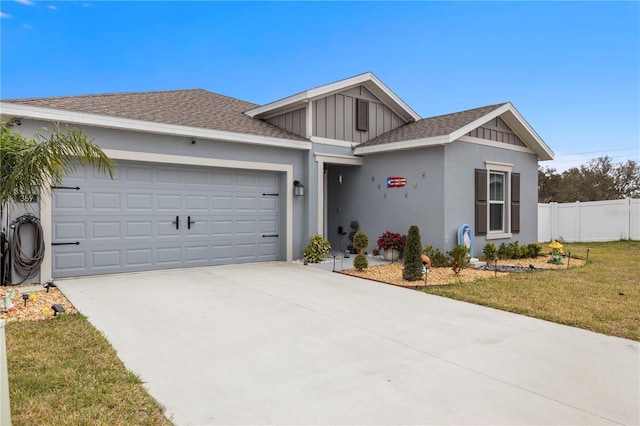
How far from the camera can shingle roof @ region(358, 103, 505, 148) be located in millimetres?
9867

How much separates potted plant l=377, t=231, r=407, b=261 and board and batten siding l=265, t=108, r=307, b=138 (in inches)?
138

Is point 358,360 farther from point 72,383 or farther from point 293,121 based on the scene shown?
point 293,121

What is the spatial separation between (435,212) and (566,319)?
486 centimetres

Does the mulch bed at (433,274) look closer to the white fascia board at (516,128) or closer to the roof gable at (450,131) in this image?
the roof gable at (450,131)

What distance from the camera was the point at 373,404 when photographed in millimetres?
2846

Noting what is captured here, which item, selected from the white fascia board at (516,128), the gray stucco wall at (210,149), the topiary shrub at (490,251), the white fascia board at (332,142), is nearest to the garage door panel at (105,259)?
the gray stucco wall at (210,149)

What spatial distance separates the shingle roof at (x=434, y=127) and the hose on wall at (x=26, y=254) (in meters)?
7.74

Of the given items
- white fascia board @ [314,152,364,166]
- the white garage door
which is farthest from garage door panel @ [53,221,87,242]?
white fascia board @ [314,152,364,166]

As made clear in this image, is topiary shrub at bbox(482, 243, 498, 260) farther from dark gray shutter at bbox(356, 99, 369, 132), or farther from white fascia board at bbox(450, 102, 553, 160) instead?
dark gray shutter at bbox(356, 99, 369, 132)

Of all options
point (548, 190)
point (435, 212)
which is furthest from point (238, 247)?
point (548, 190)

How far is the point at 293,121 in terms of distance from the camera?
11.0 m

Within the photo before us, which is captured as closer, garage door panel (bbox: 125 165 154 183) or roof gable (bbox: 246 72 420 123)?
garage door panel (bbox: 125 165 154 183)

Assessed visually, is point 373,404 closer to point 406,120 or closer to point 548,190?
point 406,120

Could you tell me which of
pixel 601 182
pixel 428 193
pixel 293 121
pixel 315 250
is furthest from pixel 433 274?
pixel 601 182
